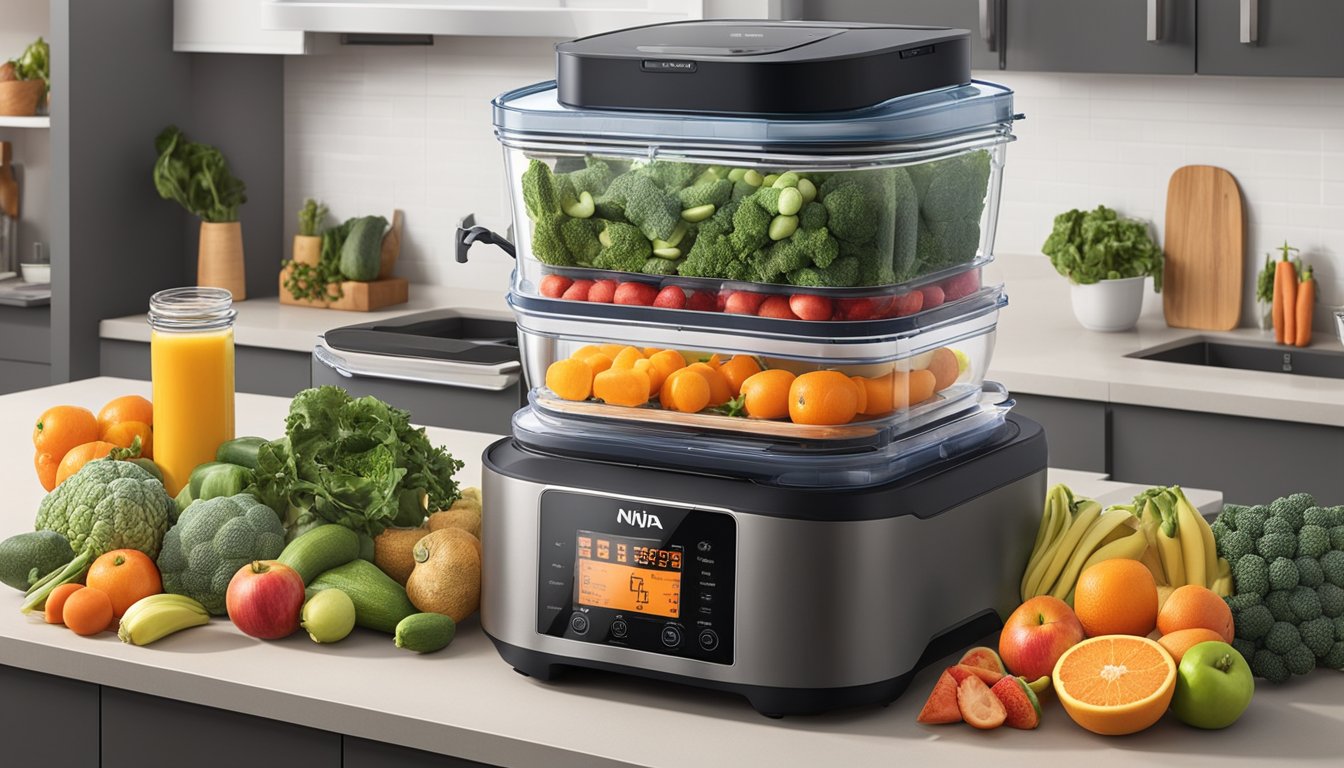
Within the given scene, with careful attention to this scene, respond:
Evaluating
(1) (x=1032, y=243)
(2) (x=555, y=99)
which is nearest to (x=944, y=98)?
(2) (x=555, y=99)

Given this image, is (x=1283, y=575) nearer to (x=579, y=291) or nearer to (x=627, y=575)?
(x=627, y=575)

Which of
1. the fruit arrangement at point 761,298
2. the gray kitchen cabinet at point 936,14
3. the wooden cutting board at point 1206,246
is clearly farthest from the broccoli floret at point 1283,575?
the wooden cutting board at point 1206,246

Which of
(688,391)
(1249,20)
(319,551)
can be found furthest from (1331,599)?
(1249,20)

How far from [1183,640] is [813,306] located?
17.5 inches

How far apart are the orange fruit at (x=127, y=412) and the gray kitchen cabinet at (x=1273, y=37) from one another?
7.31ft

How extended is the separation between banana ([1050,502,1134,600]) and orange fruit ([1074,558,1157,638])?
0.09m

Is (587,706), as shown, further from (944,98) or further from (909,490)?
(944,98)

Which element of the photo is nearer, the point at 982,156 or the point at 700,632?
the point at 700,632

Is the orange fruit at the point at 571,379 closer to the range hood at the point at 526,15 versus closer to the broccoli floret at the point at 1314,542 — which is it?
the broccoli floret at the point at 1314,542

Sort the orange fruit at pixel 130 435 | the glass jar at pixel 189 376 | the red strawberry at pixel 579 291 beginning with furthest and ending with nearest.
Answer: the orange fruit at pixel 130 435 < the glass jar at pixel 189 376 < the red strawberry at pixel 579 291

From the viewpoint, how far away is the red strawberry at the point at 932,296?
1579 mm

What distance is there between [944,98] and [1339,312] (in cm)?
220

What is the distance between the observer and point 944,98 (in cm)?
160

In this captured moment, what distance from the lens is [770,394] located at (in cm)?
152
